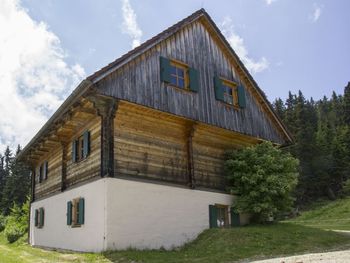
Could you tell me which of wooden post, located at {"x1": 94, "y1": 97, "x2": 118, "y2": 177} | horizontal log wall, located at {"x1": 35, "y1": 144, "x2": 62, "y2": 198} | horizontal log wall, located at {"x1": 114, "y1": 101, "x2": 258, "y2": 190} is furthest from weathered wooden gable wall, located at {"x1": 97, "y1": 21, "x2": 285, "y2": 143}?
horizontal log wall, located at {"x1": 35, "y1": 144, "x2": 62, "y2": 198}

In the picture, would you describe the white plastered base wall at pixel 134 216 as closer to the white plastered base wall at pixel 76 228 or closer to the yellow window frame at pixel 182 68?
the white plastered base wall at pixel 76 228

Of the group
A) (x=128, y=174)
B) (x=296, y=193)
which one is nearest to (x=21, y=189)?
(x=296, y=193)

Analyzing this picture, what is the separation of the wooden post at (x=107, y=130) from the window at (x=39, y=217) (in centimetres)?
898

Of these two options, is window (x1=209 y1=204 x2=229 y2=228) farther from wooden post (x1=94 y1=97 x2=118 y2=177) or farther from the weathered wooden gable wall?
wooden post (x1=94 y1=97 x2=118 y2=177)

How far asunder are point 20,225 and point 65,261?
70.0 feet

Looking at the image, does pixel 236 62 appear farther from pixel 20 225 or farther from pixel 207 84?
pixel 20 225

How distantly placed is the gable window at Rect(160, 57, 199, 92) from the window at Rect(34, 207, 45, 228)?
10.6m

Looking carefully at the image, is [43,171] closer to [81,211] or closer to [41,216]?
[41,216]

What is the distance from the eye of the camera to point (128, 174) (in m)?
14.9

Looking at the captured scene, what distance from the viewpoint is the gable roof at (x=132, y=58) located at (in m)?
14.1

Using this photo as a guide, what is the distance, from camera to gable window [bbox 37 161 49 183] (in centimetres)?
2256

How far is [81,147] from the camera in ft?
57.1

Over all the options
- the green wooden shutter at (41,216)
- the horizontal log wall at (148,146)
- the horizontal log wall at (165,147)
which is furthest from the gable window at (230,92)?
the green wooden shutter at (41,216)

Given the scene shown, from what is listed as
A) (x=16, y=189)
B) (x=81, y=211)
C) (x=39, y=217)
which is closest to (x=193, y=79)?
(x=81, y=211)
